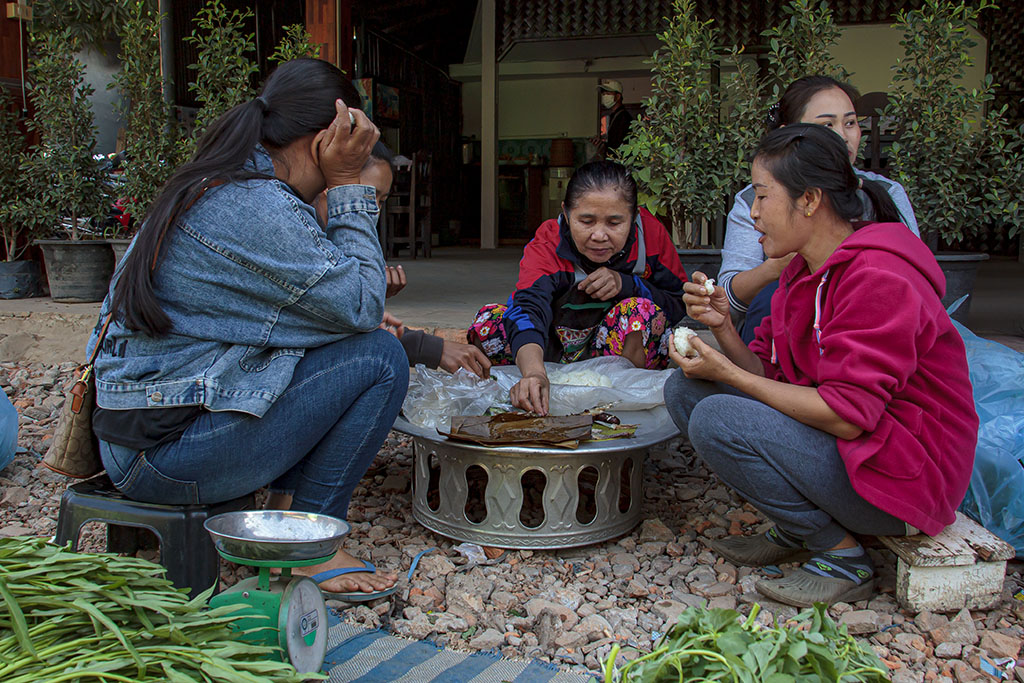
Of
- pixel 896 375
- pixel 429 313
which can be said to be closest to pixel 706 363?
pixel 896 375

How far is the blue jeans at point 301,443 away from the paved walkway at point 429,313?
2.21 metres

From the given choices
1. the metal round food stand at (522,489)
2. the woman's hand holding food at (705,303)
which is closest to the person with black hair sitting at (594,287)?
the metal round food stand at (522,489)

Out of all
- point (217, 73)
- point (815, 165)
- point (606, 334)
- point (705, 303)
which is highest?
point (217, 73)

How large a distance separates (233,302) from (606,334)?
5.63 feet

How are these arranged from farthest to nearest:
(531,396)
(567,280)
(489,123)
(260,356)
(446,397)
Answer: (489,123)
(567,280)
(446,397)
(531,396)
(260,356)

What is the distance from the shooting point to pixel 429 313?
502 centimetres

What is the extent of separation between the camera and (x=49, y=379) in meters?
4.67

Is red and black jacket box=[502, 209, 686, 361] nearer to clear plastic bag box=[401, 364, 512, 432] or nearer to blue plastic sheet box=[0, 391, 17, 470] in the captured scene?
clear plastic bag box=[401, 364, 512, 432]

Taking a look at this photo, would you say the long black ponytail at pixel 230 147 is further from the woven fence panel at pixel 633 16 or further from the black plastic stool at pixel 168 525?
the woven fence panel at pixel 633 16

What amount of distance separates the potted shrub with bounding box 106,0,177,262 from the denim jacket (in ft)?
13.4

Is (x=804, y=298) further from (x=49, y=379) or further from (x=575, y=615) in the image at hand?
(x=49, y=379)

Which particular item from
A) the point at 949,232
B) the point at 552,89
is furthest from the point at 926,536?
the point at 552,89

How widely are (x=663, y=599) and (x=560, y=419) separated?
570mm

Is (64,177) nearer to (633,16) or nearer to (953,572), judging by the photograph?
(953,572)
